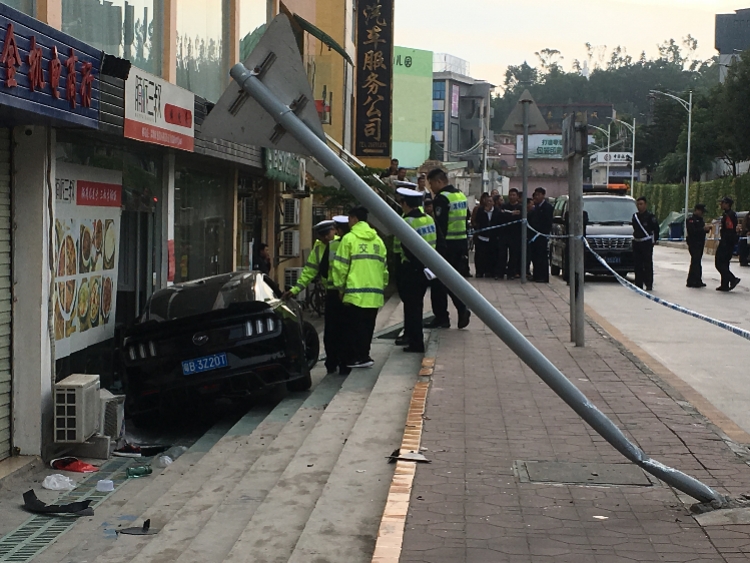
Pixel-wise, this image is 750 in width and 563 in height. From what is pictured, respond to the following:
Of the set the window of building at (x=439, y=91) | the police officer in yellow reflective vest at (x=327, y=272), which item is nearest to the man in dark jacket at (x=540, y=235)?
the police officer in yellow reflective vest at (x=327, y=272)

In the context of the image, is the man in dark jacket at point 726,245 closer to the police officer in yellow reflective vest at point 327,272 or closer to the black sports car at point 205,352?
the police officer in yellow reflective vest at point 327,272

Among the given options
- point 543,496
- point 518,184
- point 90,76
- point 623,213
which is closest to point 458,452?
point 543,496

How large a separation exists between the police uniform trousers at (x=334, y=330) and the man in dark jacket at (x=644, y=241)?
38.3 feet

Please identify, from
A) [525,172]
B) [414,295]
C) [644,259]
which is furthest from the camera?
[644,259]

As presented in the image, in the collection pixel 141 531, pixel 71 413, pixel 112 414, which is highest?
pixel 71 413

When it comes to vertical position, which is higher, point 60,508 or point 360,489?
point 360,489

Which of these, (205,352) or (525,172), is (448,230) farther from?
(525,172)

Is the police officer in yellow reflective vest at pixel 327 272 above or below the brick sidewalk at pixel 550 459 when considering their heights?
above

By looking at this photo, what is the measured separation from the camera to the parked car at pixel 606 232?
23719 mm

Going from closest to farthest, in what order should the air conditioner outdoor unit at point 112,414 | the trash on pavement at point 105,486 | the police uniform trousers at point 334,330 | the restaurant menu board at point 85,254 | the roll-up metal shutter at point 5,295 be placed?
the trash on pavement at point 105,486 → the roll-up metal shutter at point 5,295 → the air conditioner outdoor unit at point 112,414 → the restaurant menu board at point 85,254 → the police uniform trousers at point 334,330

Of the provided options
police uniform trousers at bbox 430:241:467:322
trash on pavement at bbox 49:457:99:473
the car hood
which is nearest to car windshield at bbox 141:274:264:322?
trash on pavement at bbox 49:457:99:473

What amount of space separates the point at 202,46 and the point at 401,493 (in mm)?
9677

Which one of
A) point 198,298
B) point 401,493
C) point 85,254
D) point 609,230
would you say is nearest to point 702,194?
point 609,230

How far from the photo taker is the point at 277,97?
4.93 m
